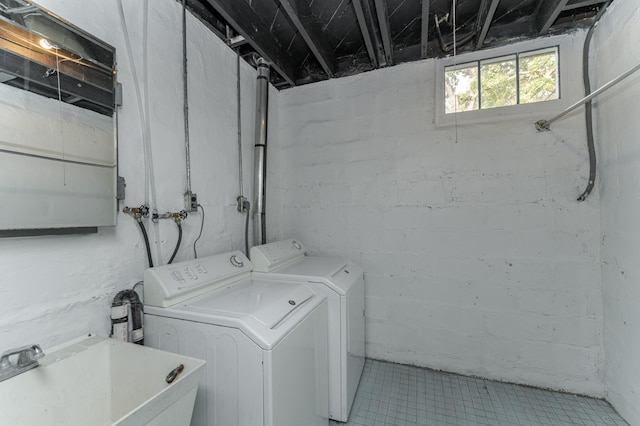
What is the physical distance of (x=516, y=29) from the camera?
6.06ft

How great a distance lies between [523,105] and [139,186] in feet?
7.95

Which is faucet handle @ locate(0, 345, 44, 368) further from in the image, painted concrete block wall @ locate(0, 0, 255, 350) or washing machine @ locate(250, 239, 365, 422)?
washing machine @ locate(250, 239, 365, 422)

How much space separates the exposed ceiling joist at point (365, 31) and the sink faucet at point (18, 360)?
2.04 meters

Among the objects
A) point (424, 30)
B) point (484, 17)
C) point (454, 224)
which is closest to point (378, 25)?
point (424, 30)

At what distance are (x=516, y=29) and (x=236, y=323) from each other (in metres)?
2.54

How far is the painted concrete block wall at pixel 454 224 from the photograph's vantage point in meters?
1.75

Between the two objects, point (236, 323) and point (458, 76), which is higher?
point (458, 76)

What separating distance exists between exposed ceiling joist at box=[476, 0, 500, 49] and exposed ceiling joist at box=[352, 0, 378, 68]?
0.67m

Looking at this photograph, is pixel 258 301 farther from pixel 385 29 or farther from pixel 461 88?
pixel 461 88

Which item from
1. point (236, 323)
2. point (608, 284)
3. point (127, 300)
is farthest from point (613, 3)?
point (127, 300)

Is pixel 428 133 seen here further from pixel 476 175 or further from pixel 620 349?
pixel 620 349

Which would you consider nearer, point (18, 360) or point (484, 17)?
point (18, 360)

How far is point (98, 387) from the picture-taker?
896 millimetres

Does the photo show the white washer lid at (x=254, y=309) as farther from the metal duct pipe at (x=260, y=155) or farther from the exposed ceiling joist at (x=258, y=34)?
the exposed ceiling joist at (x=258, y=34)
